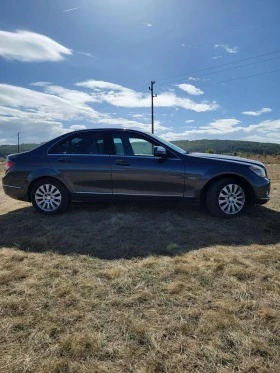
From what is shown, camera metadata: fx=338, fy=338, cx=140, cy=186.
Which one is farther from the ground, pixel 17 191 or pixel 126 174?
pixel 126 174

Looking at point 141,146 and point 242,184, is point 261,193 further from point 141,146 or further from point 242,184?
point 141,146

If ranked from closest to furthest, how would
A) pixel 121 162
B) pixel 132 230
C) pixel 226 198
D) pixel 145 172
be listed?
pixel 132 230 → pixel 226 198 → pixel 145 172 → pixel 121 162

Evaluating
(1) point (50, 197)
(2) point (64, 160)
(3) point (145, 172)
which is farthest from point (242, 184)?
(1) point (50, 197)

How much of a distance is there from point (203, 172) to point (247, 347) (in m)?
4.01

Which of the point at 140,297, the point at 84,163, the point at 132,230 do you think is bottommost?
the point at 140,297

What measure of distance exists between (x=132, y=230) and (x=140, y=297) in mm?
2298

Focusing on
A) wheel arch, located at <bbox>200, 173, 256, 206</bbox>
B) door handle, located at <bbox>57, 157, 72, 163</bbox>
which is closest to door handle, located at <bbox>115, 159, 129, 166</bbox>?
door handle, located at <bbox>57, 157, 72, 163</bbox>

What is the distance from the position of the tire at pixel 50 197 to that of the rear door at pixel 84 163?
0.21 meters

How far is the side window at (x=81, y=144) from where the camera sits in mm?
6672

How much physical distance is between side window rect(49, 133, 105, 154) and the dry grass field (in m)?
1.54

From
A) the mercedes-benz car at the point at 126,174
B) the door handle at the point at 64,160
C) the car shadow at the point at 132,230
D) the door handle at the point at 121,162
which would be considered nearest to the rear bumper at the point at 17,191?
the mercedes-benz car at the point at 126,174

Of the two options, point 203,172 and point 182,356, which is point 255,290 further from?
point 203,172

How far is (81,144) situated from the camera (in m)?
6.71

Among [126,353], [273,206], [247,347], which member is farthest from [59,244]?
[273,206]
